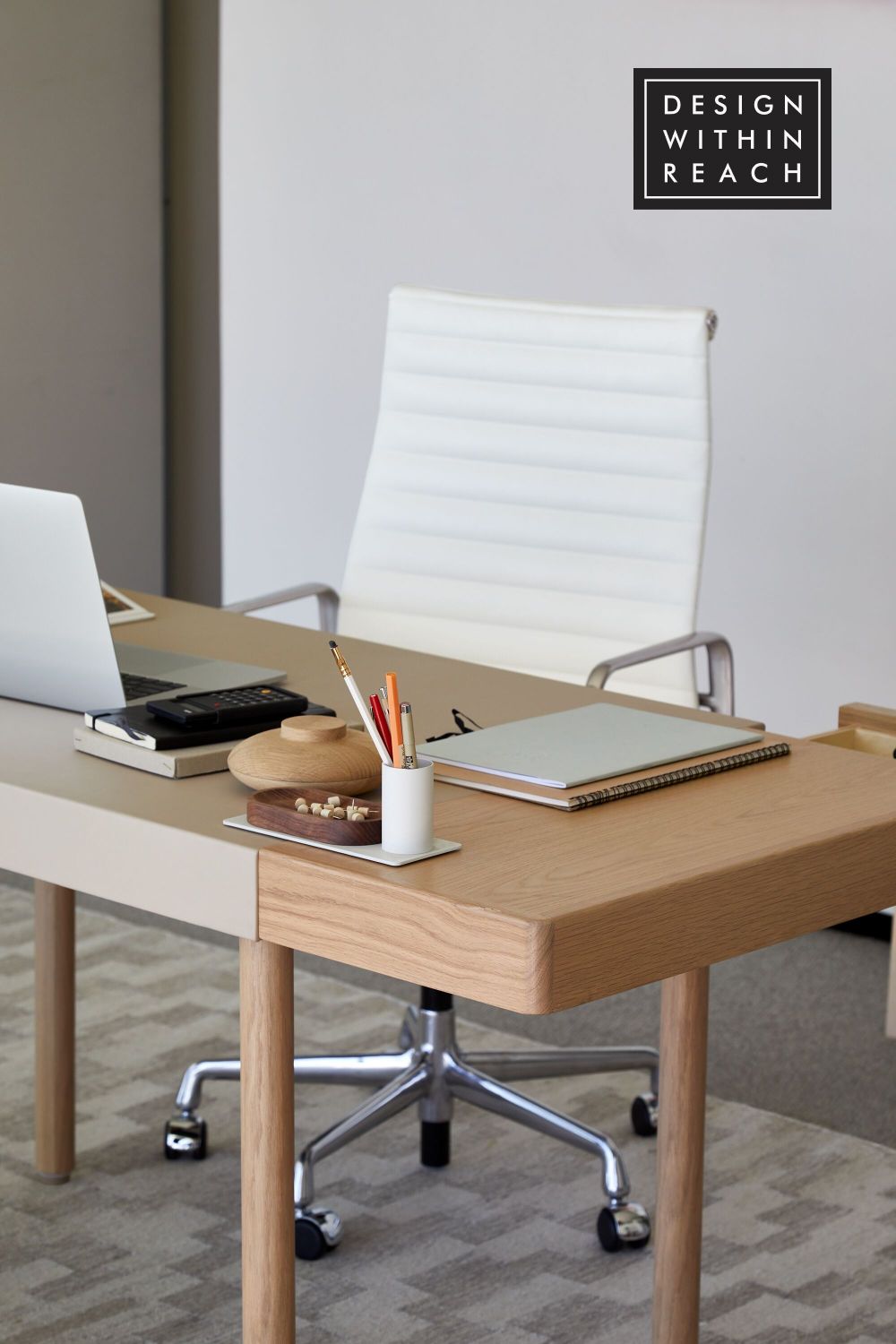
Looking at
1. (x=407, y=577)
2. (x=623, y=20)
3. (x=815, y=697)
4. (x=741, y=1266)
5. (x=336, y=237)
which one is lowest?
(x=741, y=1266)

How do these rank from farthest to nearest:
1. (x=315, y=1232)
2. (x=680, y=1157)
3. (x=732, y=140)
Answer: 1. (x=732, y=140)
2. (x=315, y=1232)
3. (x=680, y=1157)

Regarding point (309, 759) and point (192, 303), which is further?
point (192, 303)

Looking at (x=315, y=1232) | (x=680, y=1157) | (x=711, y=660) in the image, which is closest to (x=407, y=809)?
(x=680, y=1157)

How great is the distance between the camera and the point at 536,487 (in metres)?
2.95

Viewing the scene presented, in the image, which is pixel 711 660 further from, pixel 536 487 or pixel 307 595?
pixel 307 595

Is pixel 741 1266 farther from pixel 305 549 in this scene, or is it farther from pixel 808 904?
pixel 305 549

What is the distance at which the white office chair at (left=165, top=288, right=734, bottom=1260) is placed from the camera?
281cm

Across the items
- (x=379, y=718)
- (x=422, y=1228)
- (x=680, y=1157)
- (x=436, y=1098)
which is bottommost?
(x=422, y=1228)

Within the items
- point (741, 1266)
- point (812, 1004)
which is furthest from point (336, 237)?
point (741, 1266)

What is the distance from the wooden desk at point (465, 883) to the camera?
137 centimetres

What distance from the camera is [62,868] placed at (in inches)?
63.2

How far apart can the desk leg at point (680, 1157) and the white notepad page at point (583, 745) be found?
266 mm

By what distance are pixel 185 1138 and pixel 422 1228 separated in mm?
370

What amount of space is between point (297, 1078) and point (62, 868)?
3.31ft
